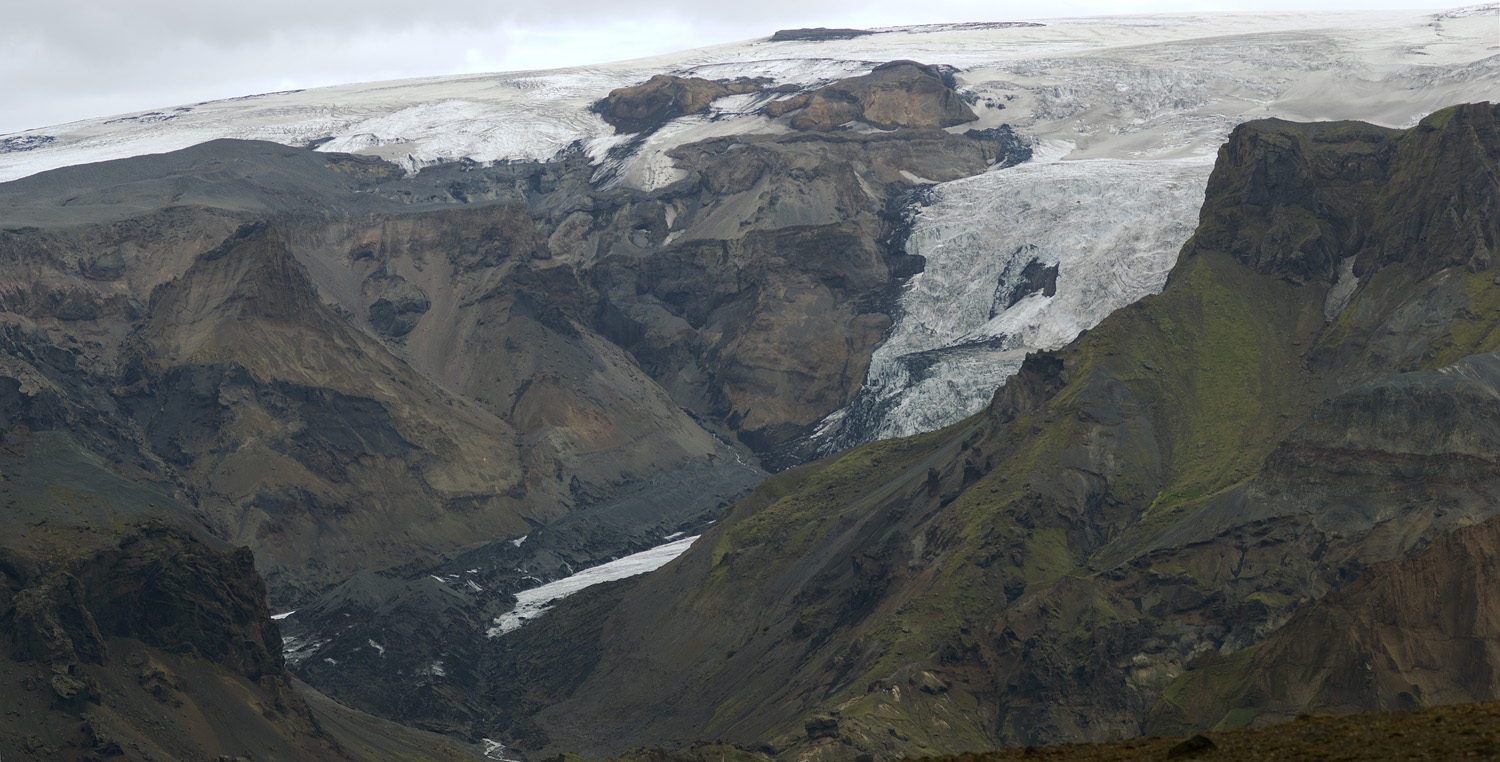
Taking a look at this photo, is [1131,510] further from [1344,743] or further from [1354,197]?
[1344,743]

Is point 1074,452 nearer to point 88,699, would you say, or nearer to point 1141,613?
point 1141,613

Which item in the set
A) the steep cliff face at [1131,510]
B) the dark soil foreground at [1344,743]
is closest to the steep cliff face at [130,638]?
the steep cliff face at [1131,510]

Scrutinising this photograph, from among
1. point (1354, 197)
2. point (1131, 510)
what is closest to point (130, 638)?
point (1131, 510)

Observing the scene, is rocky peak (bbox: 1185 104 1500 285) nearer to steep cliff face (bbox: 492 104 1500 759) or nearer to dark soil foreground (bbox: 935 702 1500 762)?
steep cliff face (bbox: 492 104 1500 759)

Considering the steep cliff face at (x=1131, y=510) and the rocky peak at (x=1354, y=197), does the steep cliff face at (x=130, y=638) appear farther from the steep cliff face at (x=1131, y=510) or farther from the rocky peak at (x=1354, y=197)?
the rocky peak at (x=1354, y=197)

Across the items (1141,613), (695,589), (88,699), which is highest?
(88,699)

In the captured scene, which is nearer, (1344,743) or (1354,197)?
(1344,743)

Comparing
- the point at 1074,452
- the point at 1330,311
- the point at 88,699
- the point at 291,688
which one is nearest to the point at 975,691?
the point at 1074,452

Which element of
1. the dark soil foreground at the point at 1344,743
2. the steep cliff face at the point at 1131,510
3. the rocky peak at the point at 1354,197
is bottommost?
the steep cliff face at the point at 1131,510
